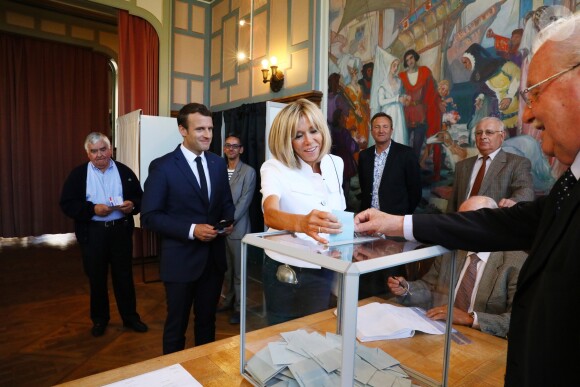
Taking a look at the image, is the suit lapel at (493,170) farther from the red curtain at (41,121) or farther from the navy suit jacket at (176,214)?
the red curtain at (41,121)

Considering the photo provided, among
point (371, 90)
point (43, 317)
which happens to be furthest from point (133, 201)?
point (371, 90)

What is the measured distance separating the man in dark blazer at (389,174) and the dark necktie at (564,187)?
2.58m

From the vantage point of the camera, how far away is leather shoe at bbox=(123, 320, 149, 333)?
341 cm

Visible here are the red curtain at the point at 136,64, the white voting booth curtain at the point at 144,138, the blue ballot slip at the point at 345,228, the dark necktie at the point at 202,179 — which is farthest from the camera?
the red curtain at the point at 136,64

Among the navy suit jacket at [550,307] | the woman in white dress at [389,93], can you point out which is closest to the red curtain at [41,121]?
the woman in white dress at [389,93]

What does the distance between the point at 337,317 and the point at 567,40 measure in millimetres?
666

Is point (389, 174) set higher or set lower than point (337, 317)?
higher

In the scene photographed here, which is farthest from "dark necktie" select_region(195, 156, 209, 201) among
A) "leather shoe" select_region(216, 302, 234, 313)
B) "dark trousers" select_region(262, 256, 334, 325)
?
"leather shoe" select_region(216, 302, 234, 313)

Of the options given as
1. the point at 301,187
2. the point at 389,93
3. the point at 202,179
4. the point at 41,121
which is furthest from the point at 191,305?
the point at 41,121

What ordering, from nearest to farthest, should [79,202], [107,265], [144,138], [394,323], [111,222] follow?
[394,323] → [79,202] → [111,222] → [107,265] → [144,138]

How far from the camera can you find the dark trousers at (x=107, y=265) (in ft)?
10.5

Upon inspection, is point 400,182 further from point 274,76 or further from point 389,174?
point 274,76

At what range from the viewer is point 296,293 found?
94 centimetres

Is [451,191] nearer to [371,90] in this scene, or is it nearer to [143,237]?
[371,90]
